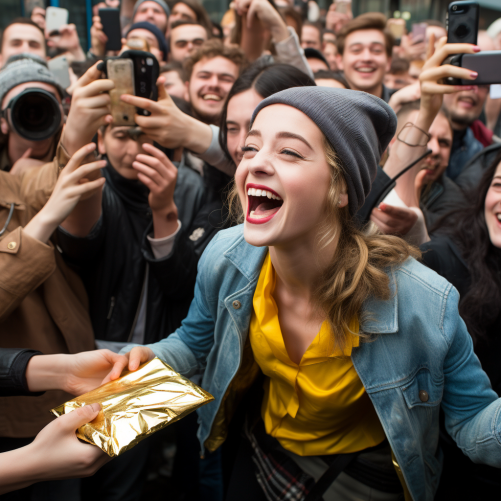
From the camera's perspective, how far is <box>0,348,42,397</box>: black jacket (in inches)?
60.8

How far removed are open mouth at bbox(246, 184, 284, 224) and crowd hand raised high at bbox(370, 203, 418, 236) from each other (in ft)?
2.10

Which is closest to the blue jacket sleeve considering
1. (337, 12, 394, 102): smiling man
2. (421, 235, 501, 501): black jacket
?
(421, 235, 501, 501): black jacket

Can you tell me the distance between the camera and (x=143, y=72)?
6.79ft

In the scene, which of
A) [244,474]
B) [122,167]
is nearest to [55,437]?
[244,474]

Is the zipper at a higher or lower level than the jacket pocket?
lower

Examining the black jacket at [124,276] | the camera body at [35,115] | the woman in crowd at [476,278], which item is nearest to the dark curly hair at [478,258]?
the woman in crowd at [476,278]

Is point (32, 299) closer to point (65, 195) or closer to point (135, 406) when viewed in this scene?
point (65, 195)

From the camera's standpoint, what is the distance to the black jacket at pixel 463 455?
1856 millimetres

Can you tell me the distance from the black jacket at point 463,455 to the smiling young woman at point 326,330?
8.1 inches

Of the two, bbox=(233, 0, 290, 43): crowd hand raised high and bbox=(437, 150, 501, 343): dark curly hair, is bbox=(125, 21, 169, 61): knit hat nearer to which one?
bbox=(233, 0, 290, 43): crowd hand raised high

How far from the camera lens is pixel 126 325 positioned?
2178 millimetres

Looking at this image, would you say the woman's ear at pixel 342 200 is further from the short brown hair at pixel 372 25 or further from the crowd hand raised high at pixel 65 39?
the crowd hand raised high at pixel 65 39

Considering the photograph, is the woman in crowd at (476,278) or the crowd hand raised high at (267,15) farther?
the crowd hand raised high at (267,15)

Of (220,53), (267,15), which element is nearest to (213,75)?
(220,53)
